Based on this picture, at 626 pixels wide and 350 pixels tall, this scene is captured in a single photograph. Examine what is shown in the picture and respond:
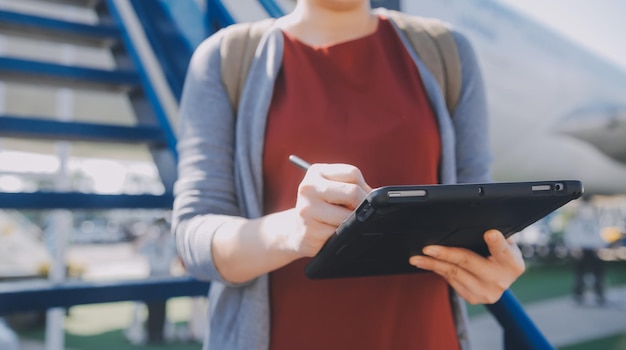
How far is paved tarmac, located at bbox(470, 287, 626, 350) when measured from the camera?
3.67 metres

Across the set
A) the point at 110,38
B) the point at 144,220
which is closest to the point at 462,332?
the point at 110,38

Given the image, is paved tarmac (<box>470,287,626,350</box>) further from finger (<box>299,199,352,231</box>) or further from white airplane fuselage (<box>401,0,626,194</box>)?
finger (<box>299,199,352,231</box>)

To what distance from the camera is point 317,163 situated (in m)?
0.60

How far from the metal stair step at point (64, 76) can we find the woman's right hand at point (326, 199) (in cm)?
132

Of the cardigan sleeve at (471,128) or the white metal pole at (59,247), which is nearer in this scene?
the cardigan sleeve at (471,128)

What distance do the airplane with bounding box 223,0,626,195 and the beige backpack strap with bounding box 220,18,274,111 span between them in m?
1.24

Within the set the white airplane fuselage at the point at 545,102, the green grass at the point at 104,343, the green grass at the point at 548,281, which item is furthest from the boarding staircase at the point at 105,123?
the green grass at the point at 548,281

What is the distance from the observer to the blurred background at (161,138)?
1.35 metres

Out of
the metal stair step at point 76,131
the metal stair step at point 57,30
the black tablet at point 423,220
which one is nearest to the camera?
the black tablet at point 423,220

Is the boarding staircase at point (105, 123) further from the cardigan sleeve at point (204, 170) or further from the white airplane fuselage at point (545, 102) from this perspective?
the white airplane fuselage at point (545, 102)

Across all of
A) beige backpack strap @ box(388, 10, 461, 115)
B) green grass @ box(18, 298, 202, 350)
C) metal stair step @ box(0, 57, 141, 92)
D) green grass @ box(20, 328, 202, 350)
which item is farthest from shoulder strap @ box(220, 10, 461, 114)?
green grass @ box(20, 328, 202, 350)

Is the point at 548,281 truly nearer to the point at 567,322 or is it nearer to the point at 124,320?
the point at 567,322

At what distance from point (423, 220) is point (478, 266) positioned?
141mm

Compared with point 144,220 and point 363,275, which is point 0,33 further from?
point 144,220
